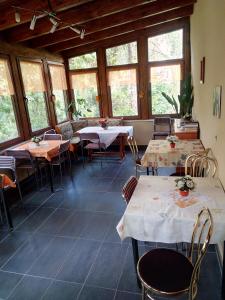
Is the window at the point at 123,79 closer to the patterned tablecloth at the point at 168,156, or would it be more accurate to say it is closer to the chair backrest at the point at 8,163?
the patterned tablecloth at the point at 168,156

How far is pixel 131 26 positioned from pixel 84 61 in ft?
5.18

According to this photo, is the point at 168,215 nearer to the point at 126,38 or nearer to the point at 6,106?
the point at 6,106

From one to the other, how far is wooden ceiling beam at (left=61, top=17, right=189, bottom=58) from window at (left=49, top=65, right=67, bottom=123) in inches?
20.9

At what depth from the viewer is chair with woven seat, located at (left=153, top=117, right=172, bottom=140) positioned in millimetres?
5711

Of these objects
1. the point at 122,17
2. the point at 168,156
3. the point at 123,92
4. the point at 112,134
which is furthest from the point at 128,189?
the point at 123,92

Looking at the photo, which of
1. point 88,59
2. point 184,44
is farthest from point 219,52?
point 88,59

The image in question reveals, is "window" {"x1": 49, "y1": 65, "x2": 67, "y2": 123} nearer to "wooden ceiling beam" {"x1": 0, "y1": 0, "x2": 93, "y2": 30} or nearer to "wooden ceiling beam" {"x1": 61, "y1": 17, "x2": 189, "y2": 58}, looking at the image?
"wooden ceiling beam" {"x1": 61, "y1": 17, "x2": 189, "y2": 58}

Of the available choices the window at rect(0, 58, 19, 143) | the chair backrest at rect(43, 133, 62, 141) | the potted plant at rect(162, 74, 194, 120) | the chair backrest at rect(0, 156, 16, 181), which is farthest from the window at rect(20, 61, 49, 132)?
the potted plant at rect(162, 74, 194, 120)

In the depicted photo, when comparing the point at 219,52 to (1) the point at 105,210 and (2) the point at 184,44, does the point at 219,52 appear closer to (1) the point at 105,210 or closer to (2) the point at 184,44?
(1) the point at 105,210

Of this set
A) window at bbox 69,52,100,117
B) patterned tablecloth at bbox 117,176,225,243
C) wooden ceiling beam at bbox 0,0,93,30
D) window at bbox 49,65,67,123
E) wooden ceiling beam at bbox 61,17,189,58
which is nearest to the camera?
patterned tablecloth at bbox 117,176,225,243

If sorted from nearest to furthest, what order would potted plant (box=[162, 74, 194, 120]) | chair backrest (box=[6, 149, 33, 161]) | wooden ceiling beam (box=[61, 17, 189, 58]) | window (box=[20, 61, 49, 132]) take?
chair backrest (box=[6, 149, 33, 161]) → window (box=[20, 61, 49, 132]) → potted plant (box=[162, 74, 194, 120]) → wooden ceiling beam (box=[61, 17, 189, 58])

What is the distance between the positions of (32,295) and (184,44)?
5548 mm

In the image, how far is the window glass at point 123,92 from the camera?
5.96 metres

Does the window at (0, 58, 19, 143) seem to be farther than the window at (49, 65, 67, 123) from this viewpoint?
No
